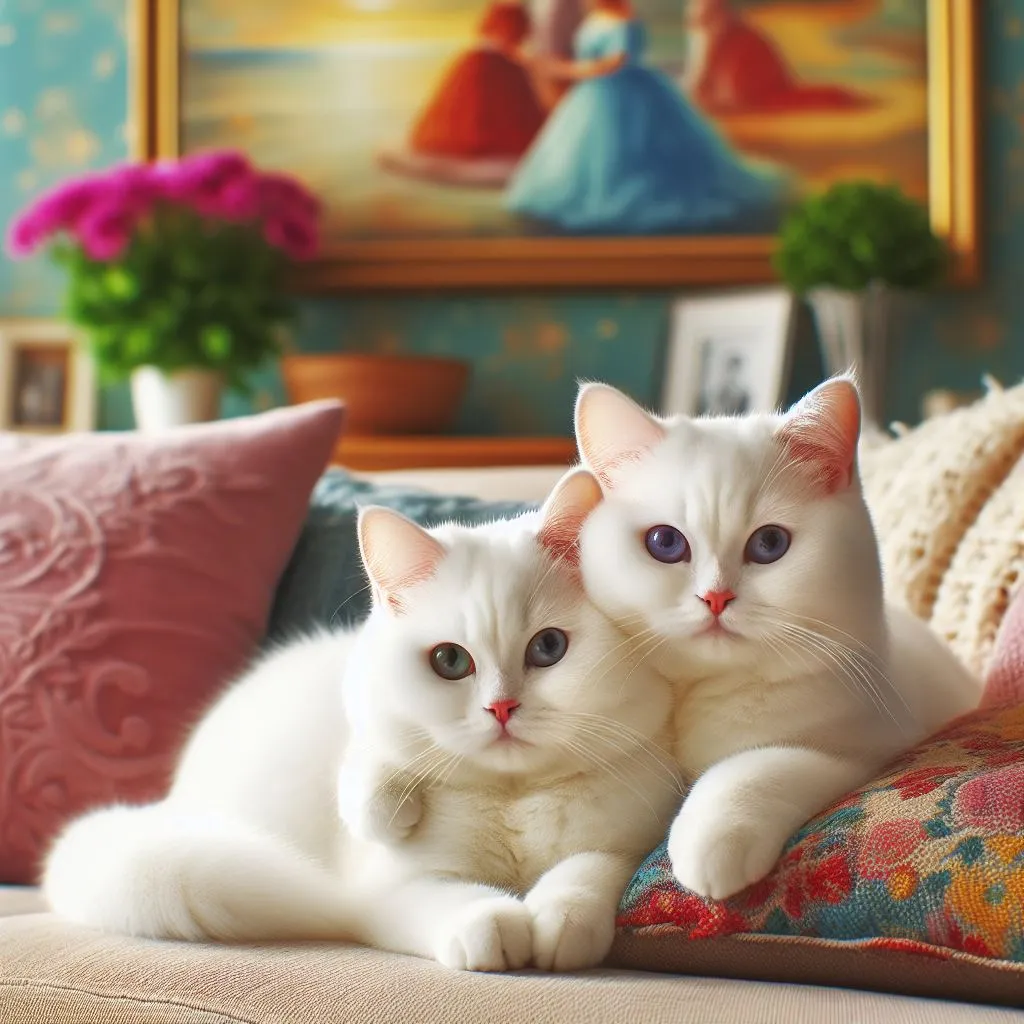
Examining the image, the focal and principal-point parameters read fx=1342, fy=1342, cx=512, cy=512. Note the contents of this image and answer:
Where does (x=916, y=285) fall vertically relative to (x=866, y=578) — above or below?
above

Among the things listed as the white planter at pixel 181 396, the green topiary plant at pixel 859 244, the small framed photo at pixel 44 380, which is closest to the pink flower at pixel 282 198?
the white planter at pixel 181 396

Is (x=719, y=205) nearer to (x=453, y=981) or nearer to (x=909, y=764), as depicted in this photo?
(x=909, y=764)

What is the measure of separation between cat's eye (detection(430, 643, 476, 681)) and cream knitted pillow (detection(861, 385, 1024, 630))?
63 centimetres

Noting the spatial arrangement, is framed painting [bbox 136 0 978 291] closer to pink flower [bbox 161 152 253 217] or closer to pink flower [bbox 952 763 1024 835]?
pink flower [bbox 161 152 253 217]

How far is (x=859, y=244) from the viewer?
8.43 ft

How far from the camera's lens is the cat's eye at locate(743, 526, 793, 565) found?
34.0 inches

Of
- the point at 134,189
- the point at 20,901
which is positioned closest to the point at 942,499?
the point at 20,901

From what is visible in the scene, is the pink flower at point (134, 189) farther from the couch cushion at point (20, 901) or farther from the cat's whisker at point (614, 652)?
the cat's whisker at point (614, 652)

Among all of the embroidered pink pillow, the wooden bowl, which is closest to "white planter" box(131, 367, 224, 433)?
the wooden bowl

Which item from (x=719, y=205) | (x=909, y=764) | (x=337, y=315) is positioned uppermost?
(x=719, y=205)

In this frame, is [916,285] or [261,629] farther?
[916,285]

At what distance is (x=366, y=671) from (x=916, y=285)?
207 cm

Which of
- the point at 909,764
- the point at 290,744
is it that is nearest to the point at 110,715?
the point at 290,744

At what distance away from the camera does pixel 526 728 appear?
2.81 ft
